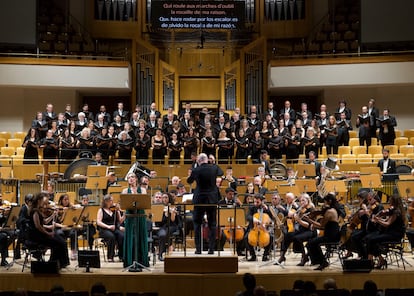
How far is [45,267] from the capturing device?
938 cm

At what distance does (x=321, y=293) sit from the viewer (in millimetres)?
7035

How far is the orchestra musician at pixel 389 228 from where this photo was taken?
9633mm

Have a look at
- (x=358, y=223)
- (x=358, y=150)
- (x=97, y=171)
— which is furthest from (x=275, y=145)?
(x=358, y=223)

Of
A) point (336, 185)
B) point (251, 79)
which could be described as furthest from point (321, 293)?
point (251, 79)

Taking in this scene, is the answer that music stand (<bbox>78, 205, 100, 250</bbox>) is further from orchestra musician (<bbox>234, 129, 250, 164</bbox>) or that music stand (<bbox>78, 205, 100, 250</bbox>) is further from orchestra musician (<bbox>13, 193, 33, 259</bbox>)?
orchestra musician (<bbox>234, 129, 250, 164</bbox>)

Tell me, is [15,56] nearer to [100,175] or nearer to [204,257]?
[100,175]

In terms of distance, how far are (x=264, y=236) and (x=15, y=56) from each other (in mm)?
11234

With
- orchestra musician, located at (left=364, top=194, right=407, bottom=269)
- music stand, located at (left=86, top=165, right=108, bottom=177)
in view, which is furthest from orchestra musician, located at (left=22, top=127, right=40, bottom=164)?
orchestra musician, located at (left=364, top=194, right=407, bottom=269)

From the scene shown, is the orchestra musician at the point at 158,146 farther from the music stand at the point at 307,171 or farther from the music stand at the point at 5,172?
the music stand at the point at 307,171

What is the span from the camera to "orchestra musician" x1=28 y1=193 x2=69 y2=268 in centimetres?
958

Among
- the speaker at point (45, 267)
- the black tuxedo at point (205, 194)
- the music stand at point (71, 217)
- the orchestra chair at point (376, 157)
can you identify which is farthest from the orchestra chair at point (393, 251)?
the orchestra chair at point (376, 157)

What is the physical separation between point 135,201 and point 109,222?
3.78 ft

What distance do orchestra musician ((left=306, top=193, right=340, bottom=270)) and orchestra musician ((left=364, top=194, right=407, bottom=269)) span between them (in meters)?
0.49

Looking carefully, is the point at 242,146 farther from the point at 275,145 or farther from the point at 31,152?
the point at 31,152
